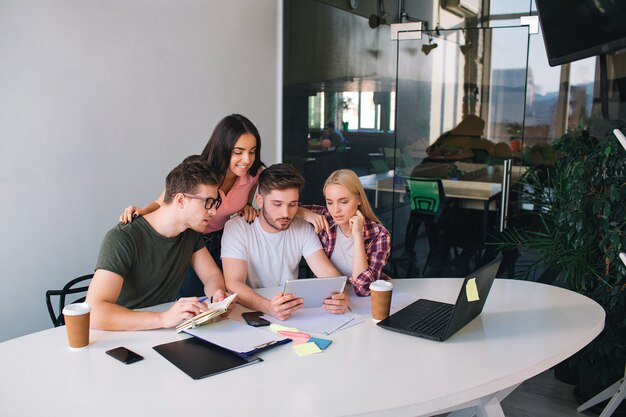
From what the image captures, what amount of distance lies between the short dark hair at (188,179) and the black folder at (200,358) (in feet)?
2.07

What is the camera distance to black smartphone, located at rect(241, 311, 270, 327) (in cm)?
211

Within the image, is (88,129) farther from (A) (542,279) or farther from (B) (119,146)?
(A) (542,279)

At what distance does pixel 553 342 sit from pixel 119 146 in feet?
8.86

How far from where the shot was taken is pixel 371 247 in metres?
2.77

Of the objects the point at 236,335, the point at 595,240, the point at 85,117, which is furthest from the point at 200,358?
the point at 595,240

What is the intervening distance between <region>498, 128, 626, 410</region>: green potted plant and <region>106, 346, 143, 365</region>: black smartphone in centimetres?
237

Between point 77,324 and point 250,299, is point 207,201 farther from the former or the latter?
point 77,324

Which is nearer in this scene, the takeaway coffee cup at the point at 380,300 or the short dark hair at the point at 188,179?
the takeaway coffee cup at the point at 380,300

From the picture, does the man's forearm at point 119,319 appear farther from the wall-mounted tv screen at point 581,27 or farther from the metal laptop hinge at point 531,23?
the metal laptop hinge at point 531,23

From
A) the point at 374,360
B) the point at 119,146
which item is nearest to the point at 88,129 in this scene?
the point at 119,146

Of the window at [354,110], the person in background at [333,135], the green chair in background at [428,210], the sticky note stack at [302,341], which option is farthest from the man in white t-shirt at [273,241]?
the person in background at [333,135]

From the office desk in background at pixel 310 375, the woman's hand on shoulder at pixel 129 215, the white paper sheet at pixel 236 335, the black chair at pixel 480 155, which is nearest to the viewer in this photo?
the office desk in background at pixel 310 375

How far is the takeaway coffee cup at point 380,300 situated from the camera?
216cm

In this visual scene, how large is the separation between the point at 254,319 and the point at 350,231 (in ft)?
2.68
